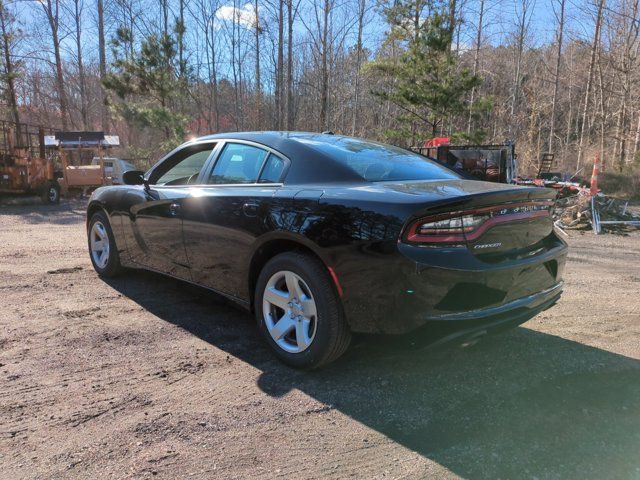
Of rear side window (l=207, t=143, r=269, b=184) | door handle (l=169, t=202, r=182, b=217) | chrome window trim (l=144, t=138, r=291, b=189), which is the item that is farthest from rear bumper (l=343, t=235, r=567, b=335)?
door handle (l=169, t=202, r=182, b=217)

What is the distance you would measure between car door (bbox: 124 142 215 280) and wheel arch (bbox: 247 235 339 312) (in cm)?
84

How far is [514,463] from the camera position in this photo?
87.8 inches

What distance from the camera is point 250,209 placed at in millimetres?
3342

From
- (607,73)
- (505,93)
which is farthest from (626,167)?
(505,93)

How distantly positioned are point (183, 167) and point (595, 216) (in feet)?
29.1

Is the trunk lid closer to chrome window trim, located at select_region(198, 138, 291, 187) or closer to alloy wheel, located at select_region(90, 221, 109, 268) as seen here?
chrome window trim, located at select_region(198, 138, 291, 187)

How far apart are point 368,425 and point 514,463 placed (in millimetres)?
722

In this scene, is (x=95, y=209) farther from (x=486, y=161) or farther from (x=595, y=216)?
(x=595, y=216)

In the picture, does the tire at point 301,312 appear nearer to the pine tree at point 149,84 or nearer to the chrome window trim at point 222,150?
the chrome window trim at point 222,150

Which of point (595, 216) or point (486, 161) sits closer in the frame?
point (595, 216)

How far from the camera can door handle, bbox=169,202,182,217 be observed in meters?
4.01

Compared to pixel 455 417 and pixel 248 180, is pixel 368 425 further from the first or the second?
pixel 248 180

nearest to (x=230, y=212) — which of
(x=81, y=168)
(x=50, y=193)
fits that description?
(x=50, y=193)

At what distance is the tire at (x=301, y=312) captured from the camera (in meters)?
2.88
